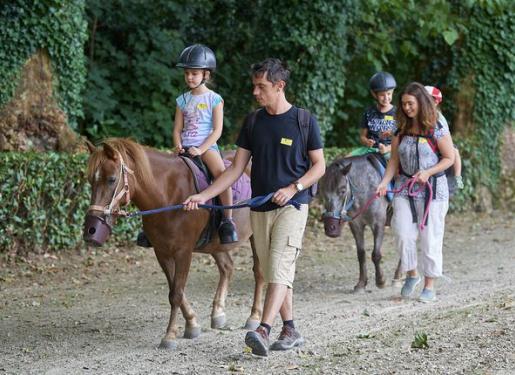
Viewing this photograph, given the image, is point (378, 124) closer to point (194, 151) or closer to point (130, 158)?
point (194, 151)

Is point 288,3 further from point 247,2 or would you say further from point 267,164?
point 267,164

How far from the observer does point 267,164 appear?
21.1 feet

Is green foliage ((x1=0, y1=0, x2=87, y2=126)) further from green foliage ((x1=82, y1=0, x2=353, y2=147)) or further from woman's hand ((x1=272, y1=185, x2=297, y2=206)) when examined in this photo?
woman's hand ((x1=272, y1=185, x2=297, y2=206))

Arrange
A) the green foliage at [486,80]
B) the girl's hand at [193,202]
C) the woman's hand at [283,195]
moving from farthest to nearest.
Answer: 1. the green foliage at [486,80]
2. the girl's hand at [193,202]
3. the woman's hand at [283,195]

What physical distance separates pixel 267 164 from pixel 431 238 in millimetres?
2853

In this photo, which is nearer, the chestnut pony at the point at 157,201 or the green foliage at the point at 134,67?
the chestnut pony at the point at 157,201

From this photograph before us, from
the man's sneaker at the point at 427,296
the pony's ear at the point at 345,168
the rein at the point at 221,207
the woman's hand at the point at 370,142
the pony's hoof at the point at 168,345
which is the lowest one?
the pony's hoof at the point at 168,345

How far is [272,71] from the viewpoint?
6.30 metres

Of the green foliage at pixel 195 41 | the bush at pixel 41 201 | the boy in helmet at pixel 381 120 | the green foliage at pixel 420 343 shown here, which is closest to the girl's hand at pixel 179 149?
the green foliage at pixel 420 343

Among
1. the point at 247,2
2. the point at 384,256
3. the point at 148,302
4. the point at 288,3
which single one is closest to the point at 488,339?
the point at 148,302

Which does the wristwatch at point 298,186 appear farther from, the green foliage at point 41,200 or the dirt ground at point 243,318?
the green foliage at point 41,200

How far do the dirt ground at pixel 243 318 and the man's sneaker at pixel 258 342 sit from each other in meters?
0.10

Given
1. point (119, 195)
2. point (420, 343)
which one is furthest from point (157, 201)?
point (420, 343)

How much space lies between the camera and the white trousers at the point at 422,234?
869cm
